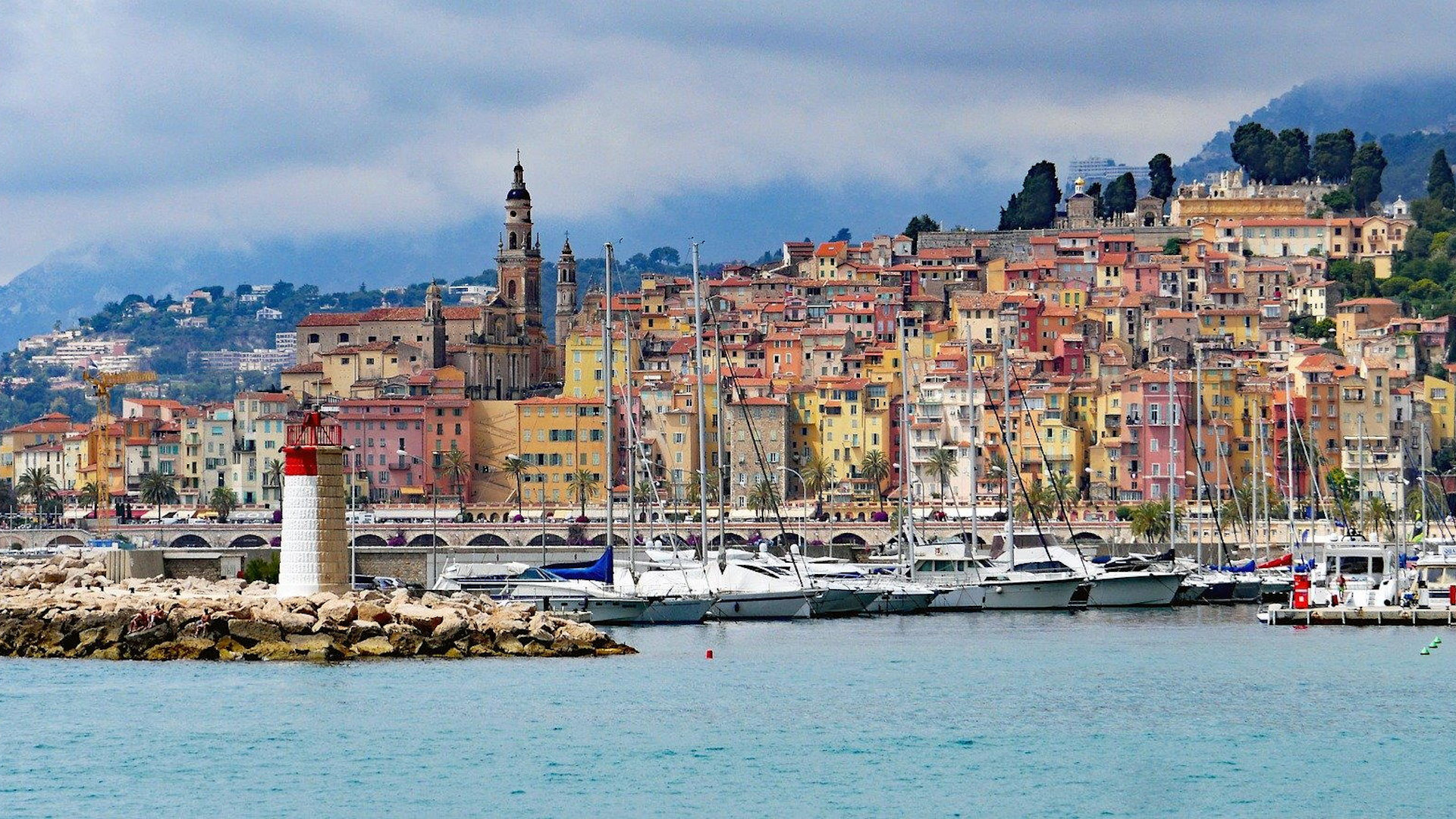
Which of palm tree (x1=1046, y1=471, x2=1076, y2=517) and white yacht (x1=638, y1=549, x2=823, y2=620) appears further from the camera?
palm tree (x1=1046, y1=471, x2=1076, y2=517)

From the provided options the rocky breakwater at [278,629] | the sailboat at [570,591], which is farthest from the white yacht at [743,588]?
the rocky breakwater at [278,629]

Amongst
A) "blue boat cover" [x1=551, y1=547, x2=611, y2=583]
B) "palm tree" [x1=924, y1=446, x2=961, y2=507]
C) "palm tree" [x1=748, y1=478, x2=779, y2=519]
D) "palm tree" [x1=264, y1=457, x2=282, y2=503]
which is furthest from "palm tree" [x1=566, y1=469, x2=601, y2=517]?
"blue boat cover" [x1=551, y1=547, x2=611, y2=583]

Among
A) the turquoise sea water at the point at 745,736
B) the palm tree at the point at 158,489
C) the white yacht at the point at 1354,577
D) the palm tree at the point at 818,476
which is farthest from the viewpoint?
the palm tree at the point at 158,489

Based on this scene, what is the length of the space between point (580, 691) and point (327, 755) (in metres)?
6.60

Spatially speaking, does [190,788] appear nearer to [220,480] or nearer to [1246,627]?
[1246,627]

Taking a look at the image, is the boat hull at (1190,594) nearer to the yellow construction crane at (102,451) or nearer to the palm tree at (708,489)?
the palm tree at (708,489)

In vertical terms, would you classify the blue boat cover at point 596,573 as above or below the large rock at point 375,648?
above

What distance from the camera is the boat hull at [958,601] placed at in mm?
57031

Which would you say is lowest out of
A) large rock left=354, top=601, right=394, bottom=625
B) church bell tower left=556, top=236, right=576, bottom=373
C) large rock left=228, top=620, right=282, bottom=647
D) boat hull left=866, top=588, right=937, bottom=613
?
boat hull left=866, top=588, right=937, bottom=613

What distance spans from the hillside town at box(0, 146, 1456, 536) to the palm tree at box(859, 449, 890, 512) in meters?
0.32

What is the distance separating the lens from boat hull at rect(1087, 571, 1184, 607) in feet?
193

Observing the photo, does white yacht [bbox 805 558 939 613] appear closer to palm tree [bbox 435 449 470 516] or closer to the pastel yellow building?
the pastel yellow building

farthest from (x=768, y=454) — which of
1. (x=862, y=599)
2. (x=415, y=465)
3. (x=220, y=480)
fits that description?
(x=862, y=599)

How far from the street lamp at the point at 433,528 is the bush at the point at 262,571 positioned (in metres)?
3.70
